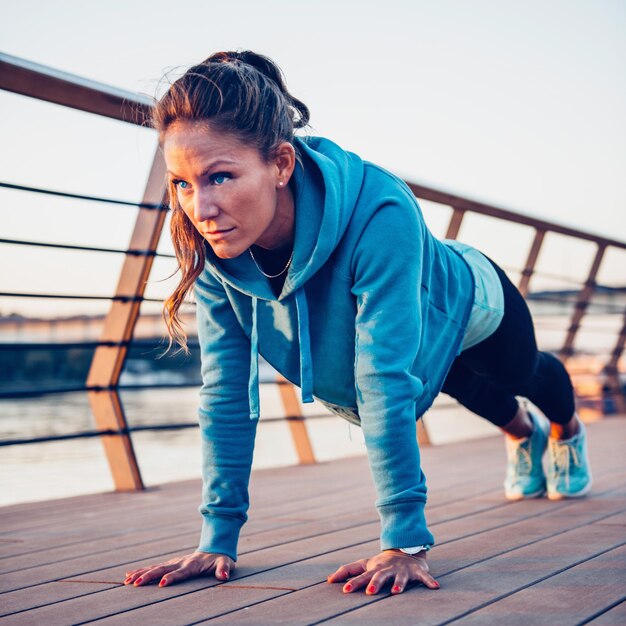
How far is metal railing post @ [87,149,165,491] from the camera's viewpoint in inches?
106

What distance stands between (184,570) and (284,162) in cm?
67

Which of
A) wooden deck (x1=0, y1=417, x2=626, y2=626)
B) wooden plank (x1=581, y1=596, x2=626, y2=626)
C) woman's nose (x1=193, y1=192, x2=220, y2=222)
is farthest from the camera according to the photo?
woman's nose (x1=193, y1=192, x2=220, y2=222)

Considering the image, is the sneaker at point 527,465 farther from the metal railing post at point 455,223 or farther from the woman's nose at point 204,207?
the metal railing post at point 455,223

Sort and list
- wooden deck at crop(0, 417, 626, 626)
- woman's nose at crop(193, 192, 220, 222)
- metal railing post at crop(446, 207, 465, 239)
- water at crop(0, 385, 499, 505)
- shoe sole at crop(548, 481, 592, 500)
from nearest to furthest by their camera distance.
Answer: wooden deck at crop(0, 417, 626, 626), woman's nose at crop(193, 192, 220, 222), shoe sole at crop(548, 481, 592, 500), metal railing post at crop(446, 207, 465, 239), water at crop(0, 385, 499, 505)

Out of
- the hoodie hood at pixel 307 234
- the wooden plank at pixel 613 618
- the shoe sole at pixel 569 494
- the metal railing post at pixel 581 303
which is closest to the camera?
the wooden plank at pixel 613 618

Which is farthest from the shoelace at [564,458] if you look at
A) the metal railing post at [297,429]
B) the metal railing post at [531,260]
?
the metal railing post at [531,260]

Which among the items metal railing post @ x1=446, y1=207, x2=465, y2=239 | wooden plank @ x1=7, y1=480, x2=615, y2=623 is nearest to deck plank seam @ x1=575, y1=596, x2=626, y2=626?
→ wooden plank @ x1=7, y1=480, x2=615, y2=623

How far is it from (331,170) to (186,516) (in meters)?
1.07

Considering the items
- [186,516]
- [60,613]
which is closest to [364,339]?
[60,613]

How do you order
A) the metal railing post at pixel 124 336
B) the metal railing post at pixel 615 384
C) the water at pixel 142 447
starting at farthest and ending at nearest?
the metal railing post at pixel 615 384, the water at pixel 142 447, the metal railing post at pixel 124 336

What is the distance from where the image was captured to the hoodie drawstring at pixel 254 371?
5.01 ft

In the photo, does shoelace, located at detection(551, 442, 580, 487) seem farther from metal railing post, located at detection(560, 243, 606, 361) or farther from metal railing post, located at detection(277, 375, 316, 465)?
metal railing post, located at detection(560, 243, 606, 361)

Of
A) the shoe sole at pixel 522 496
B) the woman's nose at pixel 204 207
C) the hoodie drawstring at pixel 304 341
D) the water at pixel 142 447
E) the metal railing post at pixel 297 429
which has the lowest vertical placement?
the water at pixel 142 447

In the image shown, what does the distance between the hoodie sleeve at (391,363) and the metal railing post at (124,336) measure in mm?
1385
